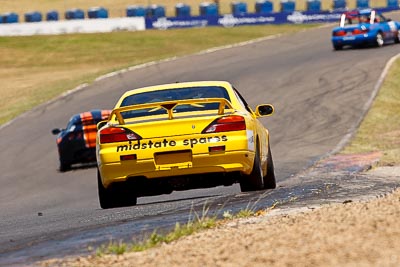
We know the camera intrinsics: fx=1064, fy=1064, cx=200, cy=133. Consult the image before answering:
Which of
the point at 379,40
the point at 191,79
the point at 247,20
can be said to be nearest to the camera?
the point at 191,79

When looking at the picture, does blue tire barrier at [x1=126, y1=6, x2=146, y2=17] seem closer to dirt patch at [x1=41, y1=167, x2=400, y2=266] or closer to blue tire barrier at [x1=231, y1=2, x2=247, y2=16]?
blue tire barrier at [x1=231, y1=2, x2=247, y2=16]

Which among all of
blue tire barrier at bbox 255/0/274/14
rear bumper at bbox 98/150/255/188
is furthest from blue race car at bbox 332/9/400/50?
rear bumper at bbox 98/150/255/188

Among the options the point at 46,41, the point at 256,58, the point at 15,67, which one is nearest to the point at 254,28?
the point at 46,41

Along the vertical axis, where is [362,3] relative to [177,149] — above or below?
below

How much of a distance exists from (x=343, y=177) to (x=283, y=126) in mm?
10655

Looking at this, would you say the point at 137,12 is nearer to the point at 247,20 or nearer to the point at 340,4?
the point at 247,20

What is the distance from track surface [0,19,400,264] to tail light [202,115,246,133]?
2.23 feet

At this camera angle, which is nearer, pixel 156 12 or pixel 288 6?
pixel 156 12

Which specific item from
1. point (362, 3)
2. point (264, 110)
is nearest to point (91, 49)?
point (362, 3)

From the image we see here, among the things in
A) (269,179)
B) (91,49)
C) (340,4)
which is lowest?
(340,4)

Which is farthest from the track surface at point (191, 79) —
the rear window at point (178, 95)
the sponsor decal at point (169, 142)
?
the rear window at point (178, 95)

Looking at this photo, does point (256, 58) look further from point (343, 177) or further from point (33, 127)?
point (343, 177)

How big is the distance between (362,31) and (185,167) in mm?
25722

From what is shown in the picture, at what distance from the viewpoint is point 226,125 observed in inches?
412
